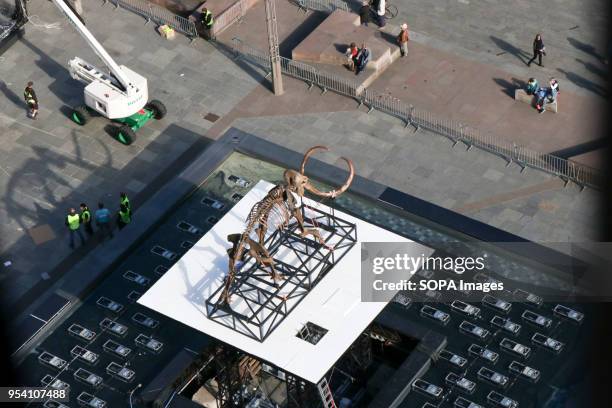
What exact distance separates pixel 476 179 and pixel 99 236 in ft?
70.1

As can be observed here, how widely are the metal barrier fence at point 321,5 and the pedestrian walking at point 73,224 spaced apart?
2385 cm

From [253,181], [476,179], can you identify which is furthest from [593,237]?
[253,181]

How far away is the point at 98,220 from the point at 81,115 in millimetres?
9920

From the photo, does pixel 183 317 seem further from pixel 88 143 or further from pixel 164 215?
pixel 88 143

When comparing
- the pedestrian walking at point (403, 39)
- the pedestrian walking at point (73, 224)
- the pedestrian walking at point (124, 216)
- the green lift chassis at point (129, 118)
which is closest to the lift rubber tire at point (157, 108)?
the green lift chassis at point (129, 118)

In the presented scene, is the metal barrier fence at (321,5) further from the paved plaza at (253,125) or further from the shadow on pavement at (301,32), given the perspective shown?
the paved plaza at (253,125)

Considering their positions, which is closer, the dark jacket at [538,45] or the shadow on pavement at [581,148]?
the shadow on pavement at [581,148]

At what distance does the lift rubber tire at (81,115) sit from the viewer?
9588 centimetres

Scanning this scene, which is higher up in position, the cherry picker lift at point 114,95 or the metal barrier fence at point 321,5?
the cherry picker lift at point 114,95

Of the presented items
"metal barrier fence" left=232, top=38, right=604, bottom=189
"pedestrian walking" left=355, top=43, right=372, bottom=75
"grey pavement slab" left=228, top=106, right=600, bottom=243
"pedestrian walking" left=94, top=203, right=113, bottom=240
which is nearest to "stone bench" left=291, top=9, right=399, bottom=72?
"pedestrian walking" left=355, top=43, right=372, bottom=75

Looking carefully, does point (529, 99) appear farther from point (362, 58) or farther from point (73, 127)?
point (73, 127)

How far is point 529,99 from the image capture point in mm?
96562

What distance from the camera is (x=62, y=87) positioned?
326 ft

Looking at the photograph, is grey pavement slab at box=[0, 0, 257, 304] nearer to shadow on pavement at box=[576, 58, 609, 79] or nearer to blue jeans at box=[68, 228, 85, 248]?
blue jeans at box=[68, 228, 85, 248]
